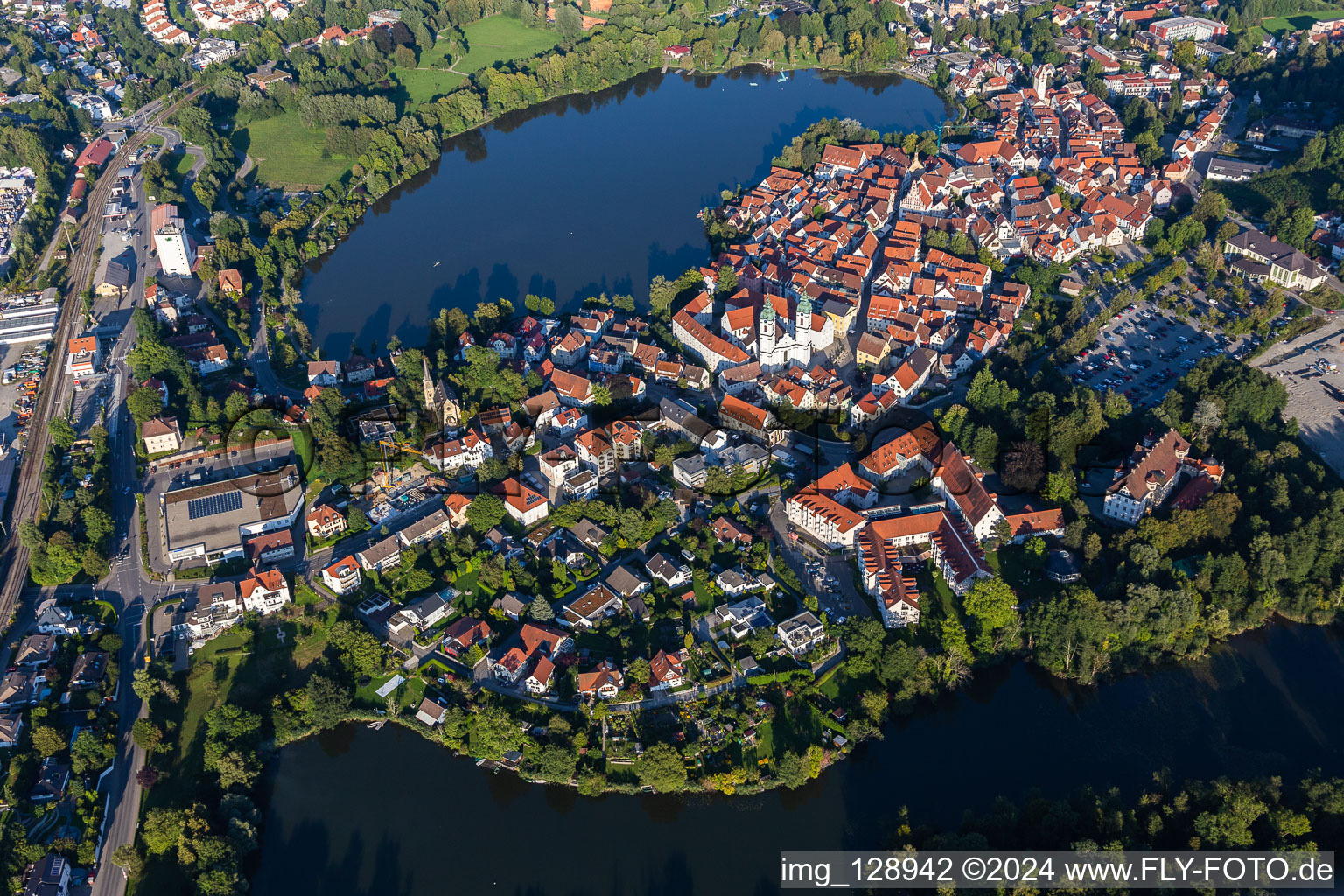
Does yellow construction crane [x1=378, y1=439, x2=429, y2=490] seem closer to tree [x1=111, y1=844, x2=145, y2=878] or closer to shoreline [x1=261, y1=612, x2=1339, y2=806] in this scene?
shoreline [x1=261, y1=612, x2=1339, y2=806]

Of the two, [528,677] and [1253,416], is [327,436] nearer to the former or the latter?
[528,677]

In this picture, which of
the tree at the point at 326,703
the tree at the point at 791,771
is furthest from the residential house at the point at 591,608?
the tree at the point at 791,771

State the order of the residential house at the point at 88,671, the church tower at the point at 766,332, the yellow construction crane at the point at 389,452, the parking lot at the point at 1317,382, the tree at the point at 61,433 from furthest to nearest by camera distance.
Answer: the church tower at the point at 766,332 < the tree at the point at 61,433 < the parking lot at the point at 1317,382 < the yellow construction crane at the point at 389,452 < the residential house at the point at 88,671

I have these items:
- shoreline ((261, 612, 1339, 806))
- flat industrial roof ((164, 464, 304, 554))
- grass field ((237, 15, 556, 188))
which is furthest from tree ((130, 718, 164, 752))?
grass field ((237, 15, 556, 188))

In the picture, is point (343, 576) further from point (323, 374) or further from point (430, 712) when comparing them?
point (323, 374)

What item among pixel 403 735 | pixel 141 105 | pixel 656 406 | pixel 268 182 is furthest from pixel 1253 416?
pixel 141 105

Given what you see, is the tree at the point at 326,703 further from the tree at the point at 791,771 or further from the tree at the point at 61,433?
the tree at the point at 61,433
